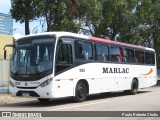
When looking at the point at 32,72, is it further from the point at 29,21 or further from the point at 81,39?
the point at 29,21

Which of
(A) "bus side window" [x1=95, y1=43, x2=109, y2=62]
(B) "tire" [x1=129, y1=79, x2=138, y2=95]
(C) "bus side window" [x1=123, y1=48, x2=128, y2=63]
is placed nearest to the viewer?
(A) "bus side window" [x1=95, y1=43, x2=109, y2=62]

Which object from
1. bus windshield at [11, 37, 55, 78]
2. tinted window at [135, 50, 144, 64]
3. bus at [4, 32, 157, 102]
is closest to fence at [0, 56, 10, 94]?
bus at [4, 32, 157, 102]

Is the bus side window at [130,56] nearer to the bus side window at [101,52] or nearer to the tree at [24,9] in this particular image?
the bus side window at [101,52]

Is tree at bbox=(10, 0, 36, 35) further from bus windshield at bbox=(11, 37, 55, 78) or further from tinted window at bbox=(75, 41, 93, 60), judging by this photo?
bus windshield at bbox=(11, 37, 55, 78)

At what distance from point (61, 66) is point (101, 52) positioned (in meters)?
4.03

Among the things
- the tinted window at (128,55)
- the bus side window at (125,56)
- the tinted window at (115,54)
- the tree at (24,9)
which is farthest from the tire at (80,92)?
the tree at (24,9)

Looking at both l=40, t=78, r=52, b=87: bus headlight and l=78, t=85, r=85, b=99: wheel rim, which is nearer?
l=40, t=78, r=52, b=87: bus headlight

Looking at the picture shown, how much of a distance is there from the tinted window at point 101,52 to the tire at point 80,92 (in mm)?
2088

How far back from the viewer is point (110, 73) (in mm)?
20594

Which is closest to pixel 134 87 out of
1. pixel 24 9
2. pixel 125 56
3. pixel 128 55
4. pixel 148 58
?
pixel 128 55

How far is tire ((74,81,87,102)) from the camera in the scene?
17.4 metres

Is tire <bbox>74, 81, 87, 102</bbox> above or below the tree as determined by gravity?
below

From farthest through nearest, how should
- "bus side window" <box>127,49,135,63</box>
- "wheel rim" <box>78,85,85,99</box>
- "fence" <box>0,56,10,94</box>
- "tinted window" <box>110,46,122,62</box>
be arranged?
"fence" <box>0,56,10,94</box> < "bus side window" <box>127,49,135,63</box> < "tinted window" <box>110,46,122,62</box> < "wheel rim" <box>78,85,85,99</box>

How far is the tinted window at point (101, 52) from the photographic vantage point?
19.5 m
